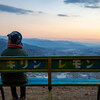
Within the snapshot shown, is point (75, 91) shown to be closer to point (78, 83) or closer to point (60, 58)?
point (78, 83)

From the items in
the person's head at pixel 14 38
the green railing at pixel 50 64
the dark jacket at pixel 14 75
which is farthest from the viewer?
the person's head at pixel 14 38

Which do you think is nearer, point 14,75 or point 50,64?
point 50,64

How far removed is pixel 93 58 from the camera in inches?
160

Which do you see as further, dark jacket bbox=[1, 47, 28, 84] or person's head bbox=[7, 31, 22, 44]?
person's head bbox=[7, 31, 22, 44]

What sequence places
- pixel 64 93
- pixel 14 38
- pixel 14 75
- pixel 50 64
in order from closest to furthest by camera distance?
pixel 50 64, pixel 14 75, pixel 14 38, pixel 64 93

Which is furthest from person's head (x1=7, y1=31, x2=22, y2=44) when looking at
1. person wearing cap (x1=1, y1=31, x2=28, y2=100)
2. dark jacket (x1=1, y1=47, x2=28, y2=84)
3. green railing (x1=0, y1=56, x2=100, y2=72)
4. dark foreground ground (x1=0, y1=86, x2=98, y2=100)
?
dark foreground ground (x1=0, y1=86, x2=98, y2=100)

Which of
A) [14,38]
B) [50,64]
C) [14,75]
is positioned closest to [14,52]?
[14,38]

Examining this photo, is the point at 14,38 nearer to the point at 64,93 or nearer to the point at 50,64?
the point at 50,64

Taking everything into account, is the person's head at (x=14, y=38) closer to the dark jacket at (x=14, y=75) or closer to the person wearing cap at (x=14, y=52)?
the person wearing cap at (x=14, y=52)

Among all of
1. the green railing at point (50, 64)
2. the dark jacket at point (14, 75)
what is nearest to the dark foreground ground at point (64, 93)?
the dark jacket at point (14, 75)

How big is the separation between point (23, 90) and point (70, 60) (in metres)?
1.63

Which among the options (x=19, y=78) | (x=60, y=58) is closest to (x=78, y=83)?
(x=60, y=58)

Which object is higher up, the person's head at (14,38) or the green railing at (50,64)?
the person's head at (14,38)

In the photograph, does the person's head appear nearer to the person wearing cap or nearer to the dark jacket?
the person wearing cap
